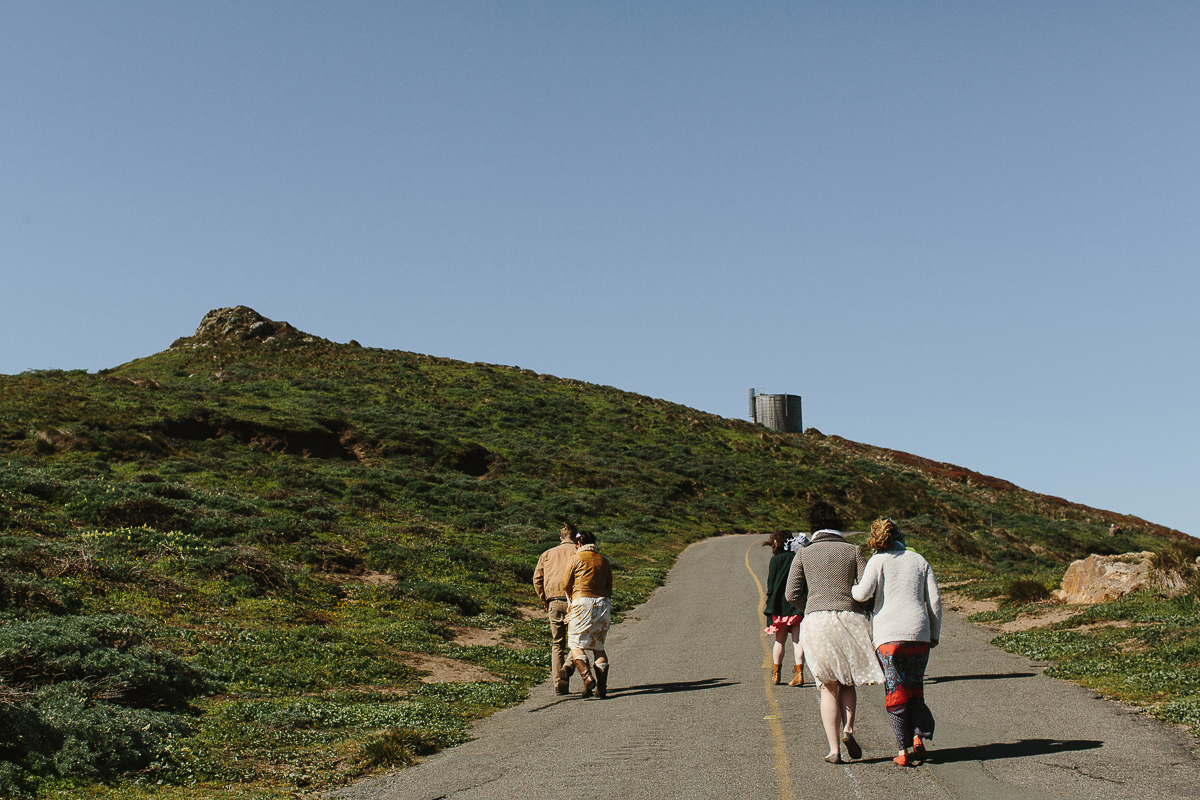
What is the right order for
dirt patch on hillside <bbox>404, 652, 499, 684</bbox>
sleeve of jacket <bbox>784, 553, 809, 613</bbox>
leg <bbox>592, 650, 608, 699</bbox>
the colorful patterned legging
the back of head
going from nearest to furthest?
1. the colorful patterned legging
2. sleeve of jacket <bbox>784, 553, 809, 613</bbox>
3. leg <bbox>592, 650, 608, 699</bbox>
4. the back of head
5. dirt patch on hillside <bbox>404, 652, 499, 684</bbox>

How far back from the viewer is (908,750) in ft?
22.5

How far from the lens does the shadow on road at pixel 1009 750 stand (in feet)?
23.2

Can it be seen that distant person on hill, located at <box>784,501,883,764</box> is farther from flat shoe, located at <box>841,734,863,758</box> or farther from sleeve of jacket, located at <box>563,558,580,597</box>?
sleeve of jacket, located at <box>563,558,580,597</box>

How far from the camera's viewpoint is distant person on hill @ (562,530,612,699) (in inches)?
425

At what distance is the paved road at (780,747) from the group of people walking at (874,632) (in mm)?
336

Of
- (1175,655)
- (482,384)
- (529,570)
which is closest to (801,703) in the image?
(1175,655)

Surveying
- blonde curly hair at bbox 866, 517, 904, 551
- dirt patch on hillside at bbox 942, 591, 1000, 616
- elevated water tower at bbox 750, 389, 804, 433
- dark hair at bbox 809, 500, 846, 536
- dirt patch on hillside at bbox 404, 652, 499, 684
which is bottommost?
dirt patch on hillside at bbox 404, 652, 499, 684

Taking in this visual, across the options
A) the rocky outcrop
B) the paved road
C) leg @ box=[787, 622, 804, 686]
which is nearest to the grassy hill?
the paved road

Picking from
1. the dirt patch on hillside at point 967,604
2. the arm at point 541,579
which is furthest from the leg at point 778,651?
the dirt patch on hillside at point 967,604

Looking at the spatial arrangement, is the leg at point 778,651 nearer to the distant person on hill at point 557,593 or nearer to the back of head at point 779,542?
the back of head at point 779,542

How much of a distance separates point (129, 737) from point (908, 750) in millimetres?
6626

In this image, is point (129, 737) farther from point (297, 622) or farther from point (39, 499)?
point (39, 499)

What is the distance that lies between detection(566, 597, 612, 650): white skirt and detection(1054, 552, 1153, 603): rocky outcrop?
1119 cm

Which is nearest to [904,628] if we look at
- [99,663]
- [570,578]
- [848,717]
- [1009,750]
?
Result: [848,717]
